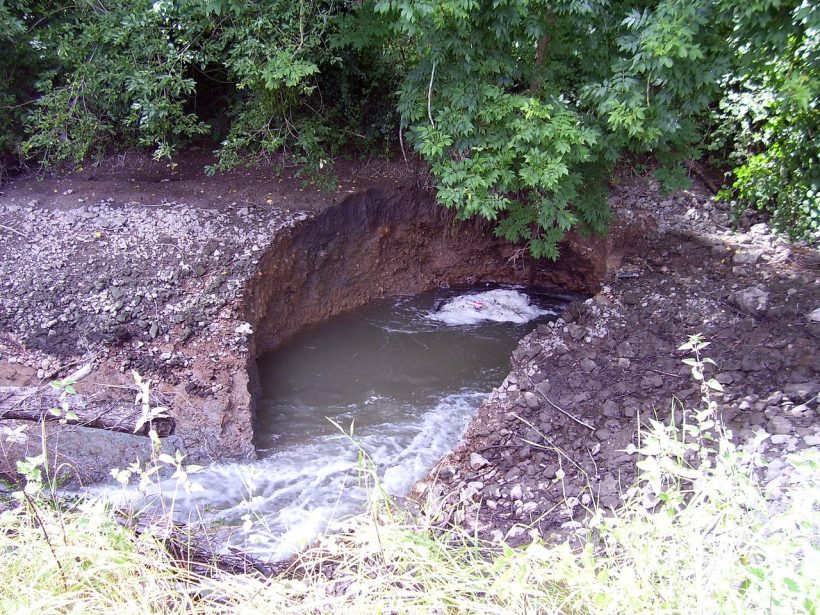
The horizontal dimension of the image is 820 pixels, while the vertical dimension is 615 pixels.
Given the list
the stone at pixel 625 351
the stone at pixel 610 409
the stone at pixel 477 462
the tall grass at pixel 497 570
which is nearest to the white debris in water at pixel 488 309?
the stone at pixel 625 351

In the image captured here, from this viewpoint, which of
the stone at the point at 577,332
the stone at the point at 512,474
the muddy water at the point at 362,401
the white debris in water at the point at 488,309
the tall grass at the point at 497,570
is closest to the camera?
the tall grass at the point at 497,570

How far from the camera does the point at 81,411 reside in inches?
169

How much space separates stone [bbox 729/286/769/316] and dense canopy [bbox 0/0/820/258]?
1.17 metres

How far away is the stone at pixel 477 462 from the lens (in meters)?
3.96

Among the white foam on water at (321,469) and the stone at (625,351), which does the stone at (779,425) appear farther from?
the white foam on water at (321,469)

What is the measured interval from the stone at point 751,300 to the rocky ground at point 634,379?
1 centimetres

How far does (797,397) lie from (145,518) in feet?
13.6

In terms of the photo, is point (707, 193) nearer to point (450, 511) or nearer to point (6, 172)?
point (450, 511)

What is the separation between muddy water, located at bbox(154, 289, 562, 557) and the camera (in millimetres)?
4086

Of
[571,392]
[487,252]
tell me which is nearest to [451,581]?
[571,392]

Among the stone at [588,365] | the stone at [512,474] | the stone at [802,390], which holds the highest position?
the stone at [802,390]

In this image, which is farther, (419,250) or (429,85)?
(419,250)

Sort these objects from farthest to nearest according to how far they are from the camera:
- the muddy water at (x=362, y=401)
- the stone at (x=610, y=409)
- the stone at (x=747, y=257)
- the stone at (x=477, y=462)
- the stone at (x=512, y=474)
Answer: the stone at (x=747, y=257) → the stone at (x=610, y=409) → the muddy water at (x=362, y=401) → the stone at (x=477, y=462) → the stone at (x=512, y=474)

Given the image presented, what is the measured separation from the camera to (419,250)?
7.70 meters
